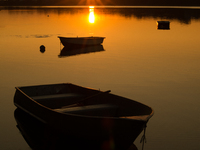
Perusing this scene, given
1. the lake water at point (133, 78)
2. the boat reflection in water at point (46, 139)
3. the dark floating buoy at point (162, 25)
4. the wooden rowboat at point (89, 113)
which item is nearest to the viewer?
the wooden rowboat at point (89, 113)

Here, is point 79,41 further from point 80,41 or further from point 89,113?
point 89,113

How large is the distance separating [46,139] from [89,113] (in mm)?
1760

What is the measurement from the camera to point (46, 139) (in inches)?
432

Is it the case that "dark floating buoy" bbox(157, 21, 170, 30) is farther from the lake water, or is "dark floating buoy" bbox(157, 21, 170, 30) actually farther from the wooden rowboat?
the wooden rowboat

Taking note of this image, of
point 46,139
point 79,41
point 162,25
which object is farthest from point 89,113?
point 162,25

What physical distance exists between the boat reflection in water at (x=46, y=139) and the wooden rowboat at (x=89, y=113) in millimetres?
263

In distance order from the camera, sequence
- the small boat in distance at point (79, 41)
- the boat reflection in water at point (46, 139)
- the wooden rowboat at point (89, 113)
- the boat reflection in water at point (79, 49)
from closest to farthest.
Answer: the wooden rowboat at point (89, 113) < the boat reflection in water at point (46, 139) < the boat reflection in water at point (79, 49) < the small boat in distance at point (79, 41)

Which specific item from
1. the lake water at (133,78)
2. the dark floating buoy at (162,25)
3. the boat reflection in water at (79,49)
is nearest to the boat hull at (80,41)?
the boat reflection in water at (79,49)

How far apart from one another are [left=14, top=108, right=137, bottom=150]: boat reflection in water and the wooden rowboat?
0.26 metres

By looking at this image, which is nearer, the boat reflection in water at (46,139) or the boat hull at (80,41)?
the boat reflection in water at (46,139)

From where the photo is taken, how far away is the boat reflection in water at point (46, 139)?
32.3 ft

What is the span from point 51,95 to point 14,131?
1955 millimetres

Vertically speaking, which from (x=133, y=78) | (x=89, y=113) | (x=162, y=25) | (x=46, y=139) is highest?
(x=162, y=25)

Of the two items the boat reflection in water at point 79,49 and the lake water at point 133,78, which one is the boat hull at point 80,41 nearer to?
the boat reflection in water at point 79,49
